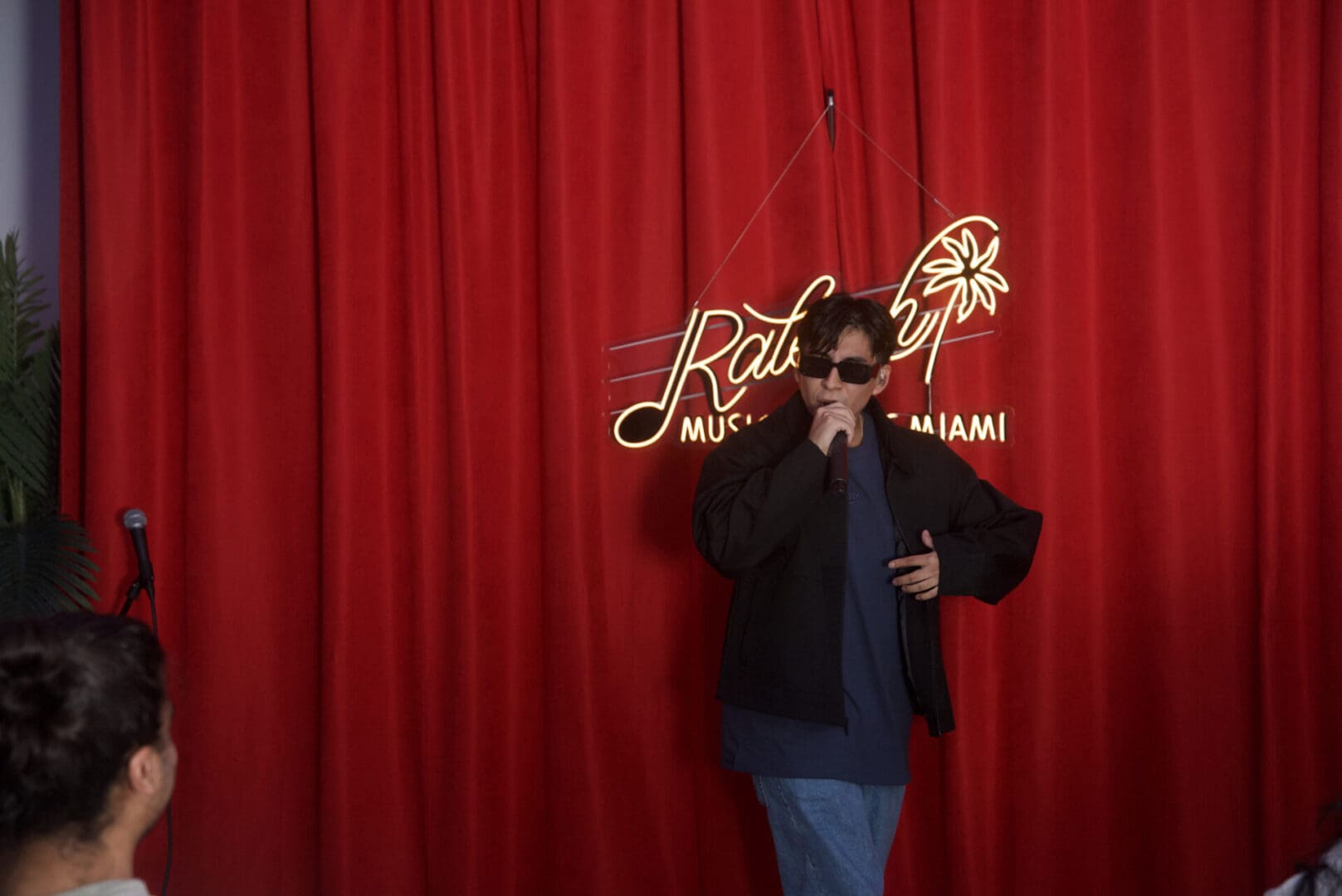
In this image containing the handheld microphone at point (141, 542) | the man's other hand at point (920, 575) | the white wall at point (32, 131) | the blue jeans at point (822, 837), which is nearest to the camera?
the blue jeans at point (822, 837)

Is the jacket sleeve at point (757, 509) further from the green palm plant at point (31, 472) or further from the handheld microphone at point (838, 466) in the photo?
the green palm plant at point (31, 472)

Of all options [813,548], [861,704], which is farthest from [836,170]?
[861,704]

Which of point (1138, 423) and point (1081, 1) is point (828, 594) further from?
point (1081, 1)

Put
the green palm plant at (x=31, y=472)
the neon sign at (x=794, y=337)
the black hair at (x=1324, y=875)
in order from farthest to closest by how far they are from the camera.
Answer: the neon sign at (x=794, y=337), the green palm plant at (x=31, y=472), the black hair at (x=1324, y=875)

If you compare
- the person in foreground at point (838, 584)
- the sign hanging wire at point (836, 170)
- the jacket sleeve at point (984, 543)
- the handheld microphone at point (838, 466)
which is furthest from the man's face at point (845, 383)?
the sign hanging wire at point (836, 170)

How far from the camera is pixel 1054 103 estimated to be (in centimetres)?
279

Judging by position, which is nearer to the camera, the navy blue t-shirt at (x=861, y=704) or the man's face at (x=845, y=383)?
the navy blue t-shirt at (x=861, y=704)

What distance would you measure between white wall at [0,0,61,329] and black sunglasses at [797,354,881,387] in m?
2.22

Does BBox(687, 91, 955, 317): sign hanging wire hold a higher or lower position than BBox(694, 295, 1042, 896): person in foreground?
higher

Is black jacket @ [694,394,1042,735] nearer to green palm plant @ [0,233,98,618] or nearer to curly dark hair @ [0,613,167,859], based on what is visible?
curly dark hair @ [0,613,167,859]

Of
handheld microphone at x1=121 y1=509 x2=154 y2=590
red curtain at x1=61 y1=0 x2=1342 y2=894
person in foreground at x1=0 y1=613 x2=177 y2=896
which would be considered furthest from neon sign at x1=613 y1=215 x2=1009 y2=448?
person in foreground at x1=0 y1=613 x2=177 y2=896

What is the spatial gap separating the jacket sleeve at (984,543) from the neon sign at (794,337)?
48cm

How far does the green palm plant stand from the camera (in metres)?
2.46

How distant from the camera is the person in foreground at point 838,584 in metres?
1.99
